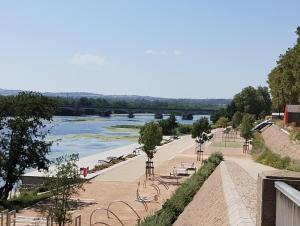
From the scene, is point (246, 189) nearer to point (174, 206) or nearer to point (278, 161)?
point (174, 206)

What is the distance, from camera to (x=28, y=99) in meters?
31.3

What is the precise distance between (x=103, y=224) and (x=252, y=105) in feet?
341

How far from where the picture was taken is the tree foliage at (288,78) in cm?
4146

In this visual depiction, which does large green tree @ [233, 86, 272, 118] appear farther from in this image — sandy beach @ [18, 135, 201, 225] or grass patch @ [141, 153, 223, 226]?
grass patch @ [141, 153, 223, 226]

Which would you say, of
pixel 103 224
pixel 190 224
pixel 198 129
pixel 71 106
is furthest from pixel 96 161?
pixel 71 106

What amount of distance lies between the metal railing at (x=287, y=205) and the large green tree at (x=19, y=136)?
24729 mm

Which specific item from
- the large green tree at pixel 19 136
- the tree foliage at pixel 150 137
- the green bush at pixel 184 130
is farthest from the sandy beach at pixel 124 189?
the green bush at pixel 184 130

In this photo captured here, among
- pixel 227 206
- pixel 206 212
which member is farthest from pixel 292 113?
pixel 227 206

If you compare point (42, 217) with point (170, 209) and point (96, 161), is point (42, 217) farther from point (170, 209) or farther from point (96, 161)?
point (96, 161)

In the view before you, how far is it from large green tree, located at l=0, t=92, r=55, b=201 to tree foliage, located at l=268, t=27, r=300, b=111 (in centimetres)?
1995

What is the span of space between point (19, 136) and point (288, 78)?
30.1 m

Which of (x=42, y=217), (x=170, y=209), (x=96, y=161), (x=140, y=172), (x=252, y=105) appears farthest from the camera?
(x=252, y=105)

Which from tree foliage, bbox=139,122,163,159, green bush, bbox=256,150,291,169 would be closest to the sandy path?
tree foliage, bbox=139,122,163,159

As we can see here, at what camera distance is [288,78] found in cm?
5147
